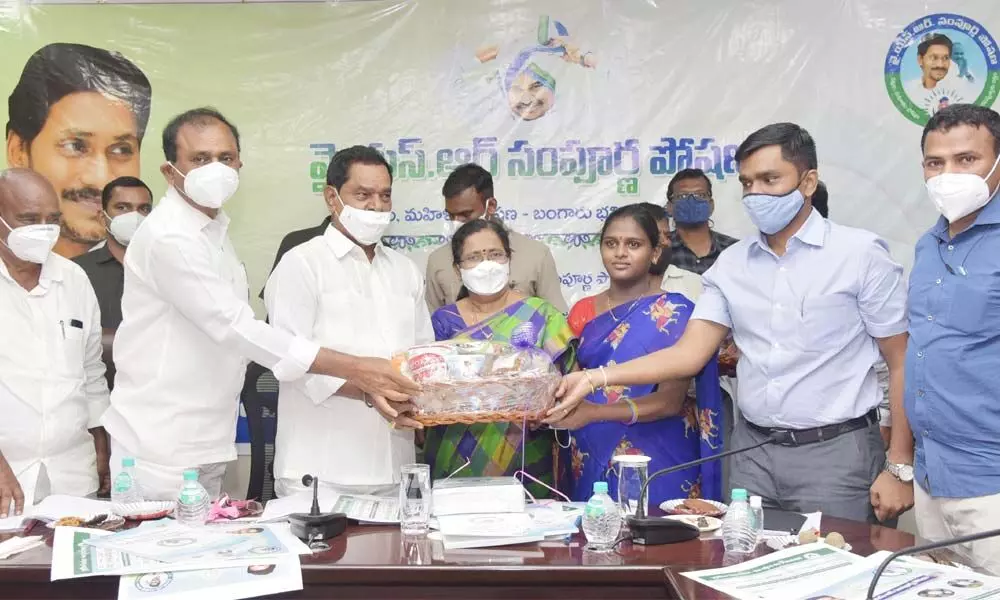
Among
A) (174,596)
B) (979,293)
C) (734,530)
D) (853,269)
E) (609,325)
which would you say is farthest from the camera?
(609,325)

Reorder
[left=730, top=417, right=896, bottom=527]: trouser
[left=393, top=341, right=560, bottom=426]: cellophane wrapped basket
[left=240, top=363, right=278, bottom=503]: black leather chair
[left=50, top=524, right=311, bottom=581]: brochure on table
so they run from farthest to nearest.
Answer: [left=240, top=363, right=278, bottom=503]: black leather chair, [left=730, top=417, right=896, bottom=527]: trouser, [left=393, top=341, right=560, bottom=426]: cellophane wrapped basket, [left=50, top=524, right=311, bottom=581]: brochure on table

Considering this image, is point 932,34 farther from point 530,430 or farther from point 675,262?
point 530,430

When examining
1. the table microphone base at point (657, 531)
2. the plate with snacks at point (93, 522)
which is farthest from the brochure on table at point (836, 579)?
the plate with snacks at point (93, 522)

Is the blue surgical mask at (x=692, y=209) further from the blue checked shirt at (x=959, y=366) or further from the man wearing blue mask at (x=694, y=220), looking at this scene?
the blue checked shirt at (x=959, y=366)

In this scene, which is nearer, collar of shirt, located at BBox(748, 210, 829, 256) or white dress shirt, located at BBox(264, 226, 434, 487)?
collar of shirt, located at BBox(748, 210, 829, 256)

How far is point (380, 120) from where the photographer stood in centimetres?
455

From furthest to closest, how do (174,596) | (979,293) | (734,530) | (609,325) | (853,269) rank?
(609,325) < (853,269) < (979,293) < (734,530) < (174,596)

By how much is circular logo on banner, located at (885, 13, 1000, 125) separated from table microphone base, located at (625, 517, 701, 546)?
3243 millimetres

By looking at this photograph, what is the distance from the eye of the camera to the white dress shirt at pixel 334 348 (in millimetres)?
2801

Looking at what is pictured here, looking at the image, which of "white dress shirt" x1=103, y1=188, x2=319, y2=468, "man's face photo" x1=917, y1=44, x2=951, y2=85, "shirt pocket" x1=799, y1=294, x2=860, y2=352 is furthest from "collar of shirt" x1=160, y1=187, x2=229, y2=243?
"man's face photo" x1=917, y1=44, x2=951, y2=85

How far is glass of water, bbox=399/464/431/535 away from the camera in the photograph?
2.13 m

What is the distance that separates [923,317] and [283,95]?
11.0ft

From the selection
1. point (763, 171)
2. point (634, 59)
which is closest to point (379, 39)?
point (634, 59)

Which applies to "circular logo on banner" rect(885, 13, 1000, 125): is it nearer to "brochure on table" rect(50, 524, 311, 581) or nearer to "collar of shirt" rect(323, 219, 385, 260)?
"collar of shirt" rect(323, 219, 385, 260)
